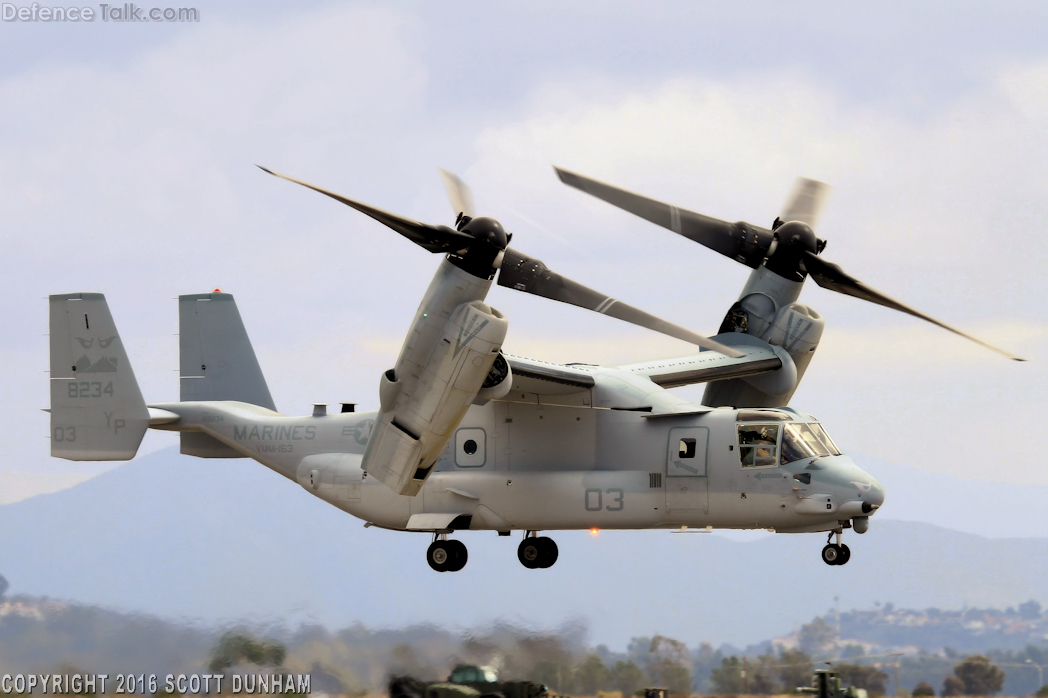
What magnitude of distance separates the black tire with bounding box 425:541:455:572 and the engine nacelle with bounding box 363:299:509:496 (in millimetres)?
2707

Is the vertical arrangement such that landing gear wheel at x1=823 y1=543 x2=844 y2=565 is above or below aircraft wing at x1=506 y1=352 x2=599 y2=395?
below

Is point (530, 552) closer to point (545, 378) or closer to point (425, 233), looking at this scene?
point (545, 378)

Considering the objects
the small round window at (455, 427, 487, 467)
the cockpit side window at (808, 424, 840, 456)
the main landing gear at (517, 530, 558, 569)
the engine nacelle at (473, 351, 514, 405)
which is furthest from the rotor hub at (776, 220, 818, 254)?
the engine nacelle at (473, 351, 514, 405)

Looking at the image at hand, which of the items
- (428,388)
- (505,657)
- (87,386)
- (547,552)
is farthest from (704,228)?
(87,386)

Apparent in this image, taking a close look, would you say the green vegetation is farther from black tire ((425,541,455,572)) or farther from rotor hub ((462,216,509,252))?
rotor hub ((462,216,509,252))

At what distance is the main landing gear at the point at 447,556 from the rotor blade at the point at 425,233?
608 cm

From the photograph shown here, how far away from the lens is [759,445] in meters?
20.4

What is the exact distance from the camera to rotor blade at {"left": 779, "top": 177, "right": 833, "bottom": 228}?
1021 inches

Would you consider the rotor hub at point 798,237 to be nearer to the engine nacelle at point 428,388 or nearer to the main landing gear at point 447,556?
the engine nacelle at point 428,388

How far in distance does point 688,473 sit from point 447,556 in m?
4.43

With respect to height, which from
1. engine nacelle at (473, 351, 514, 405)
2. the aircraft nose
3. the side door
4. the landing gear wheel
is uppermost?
engine nacelle at (473, 351, 514, 405)

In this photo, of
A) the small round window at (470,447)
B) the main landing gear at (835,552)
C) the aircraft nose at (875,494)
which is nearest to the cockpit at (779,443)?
the aircraft nose at (875,494)

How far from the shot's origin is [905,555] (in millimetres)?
37344

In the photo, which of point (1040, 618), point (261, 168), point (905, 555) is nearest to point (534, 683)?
point (261, 168)
